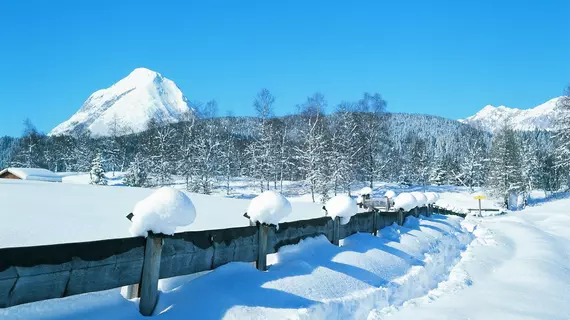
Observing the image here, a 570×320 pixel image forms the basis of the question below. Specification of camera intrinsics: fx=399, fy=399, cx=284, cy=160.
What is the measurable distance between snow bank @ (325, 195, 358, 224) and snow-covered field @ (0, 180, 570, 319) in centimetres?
48

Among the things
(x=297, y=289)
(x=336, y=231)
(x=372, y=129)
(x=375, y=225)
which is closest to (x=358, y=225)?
(x=375, y=225)

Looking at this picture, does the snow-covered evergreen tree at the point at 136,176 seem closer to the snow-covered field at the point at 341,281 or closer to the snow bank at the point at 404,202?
the snow-covered field at the point at 341,281

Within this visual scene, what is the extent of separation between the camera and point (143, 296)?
334 centimetres

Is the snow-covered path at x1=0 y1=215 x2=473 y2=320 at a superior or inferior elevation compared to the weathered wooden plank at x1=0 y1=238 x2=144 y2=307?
inferior

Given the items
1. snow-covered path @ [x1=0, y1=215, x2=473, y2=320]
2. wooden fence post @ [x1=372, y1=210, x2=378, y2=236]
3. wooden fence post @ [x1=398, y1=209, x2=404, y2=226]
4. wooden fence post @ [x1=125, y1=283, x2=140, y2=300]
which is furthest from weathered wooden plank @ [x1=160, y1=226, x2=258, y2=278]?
wooden fence post @ [x1=398, y1=209, x2=404, y2=226]

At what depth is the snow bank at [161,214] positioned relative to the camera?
3295 millimetres

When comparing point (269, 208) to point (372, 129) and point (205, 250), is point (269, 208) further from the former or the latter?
point (372, 129)

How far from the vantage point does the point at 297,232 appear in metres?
5.77

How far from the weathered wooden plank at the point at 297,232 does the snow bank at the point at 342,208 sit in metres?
0.20

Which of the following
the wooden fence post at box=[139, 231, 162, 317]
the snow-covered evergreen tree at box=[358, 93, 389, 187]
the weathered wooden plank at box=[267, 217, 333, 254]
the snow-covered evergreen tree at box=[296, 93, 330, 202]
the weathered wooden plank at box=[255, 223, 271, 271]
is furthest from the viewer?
the snow-covered evergreen tree at box=[358, 93, 389, 187]

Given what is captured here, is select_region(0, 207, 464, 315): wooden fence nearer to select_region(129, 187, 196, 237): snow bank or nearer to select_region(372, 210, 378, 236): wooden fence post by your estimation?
select_region(129, 187, 196, 237): snow bank

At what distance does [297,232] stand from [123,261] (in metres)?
2.94

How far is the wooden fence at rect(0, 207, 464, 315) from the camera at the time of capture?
2627 mm

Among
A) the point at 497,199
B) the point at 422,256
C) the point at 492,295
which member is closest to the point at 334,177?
the point at 497,199
